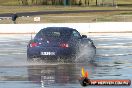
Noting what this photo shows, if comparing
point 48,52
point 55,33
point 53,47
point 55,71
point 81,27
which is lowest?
point 81,27

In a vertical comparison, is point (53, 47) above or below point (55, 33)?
below

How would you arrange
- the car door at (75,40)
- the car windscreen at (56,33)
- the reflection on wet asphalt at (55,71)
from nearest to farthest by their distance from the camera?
the reflection on wet asphalt at (55,71), the car door at (75,40), the car windscreen at (56,33)

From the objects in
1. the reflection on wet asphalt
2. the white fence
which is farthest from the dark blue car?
the white fence

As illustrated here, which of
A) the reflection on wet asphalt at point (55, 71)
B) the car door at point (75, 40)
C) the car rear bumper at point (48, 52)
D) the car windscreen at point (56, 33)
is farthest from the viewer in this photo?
the car windscreen at point (56, 33)

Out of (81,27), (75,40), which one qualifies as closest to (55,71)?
(75,40)

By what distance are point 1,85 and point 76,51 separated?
7.60m

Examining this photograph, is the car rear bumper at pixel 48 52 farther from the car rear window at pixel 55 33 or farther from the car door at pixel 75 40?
the car rear window at pixel 55 33

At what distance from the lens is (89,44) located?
24.1 meters

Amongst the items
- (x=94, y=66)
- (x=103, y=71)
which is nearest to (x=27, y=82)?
(x=103, y=71)

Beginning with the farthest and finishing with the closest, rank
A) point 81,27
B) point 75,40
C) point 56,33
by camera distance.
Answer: point 81,27, point 56,33, point 75,40

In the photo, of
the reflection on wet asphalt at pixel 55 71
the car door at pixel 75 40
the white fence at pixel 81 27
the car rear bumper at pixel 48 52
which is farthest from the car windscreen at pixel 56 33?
the white fence at pixel 81 27

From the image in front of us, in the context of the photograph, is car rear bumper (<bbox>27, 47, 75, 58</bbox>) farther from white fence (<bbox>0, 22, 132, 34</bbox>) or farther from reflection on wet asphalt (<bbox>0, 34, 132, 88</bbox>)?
white fence (<bbox>0, 22, 132, 34</bbox>)

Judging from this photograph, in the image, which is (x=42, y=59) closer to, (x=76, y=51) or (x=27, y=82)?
(x=76, y=51)

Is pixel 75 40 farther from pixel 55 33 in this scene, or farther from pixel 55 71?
pixel 55 71
